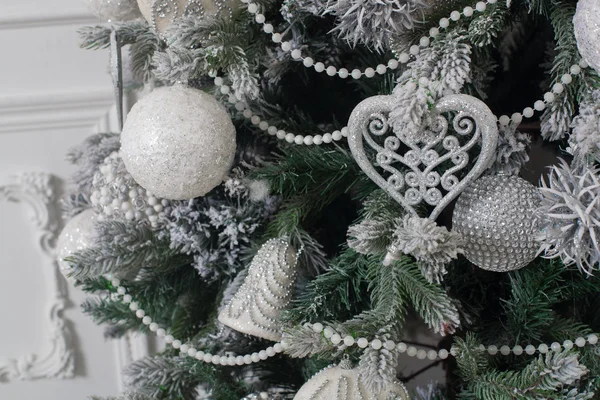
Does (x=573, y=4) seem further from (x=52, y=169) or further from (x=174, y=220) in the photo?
(x=52, y=169)

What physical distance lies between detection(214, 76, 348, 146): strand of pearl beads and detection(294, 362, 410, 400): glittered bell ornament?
21cm

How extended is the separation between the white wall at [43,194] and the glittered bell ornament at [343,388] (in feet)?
2.38

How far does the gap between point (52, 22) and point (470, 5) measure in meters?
0.78

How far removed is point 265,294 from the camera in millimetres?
558

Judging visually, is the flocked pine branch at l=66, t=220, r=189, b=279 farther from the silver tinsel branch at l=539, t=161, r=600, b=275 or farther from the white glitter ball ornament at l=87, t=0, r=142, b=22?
the silver tinsel branch at l=539, t=161, r=600, b=275

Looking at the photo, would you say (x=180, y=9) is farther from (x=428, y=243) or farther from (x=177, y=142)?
(x=428, y=243)

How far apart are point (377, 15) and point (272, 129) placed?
0.18 meters

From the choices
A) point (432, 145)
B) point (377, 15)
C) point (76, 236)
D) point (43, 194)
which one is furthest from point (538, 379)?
point (43, 194)

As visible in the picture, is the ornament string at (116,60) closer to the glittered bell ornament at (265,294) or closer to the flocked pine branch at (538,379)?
the glittered bell ornament at (265,294)

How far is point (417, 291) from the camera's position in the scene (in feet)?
1.54

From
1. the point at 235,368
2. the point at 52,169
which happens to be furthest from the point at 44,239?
the point at 235,368

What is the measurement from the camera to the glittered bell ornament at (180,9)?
521mm

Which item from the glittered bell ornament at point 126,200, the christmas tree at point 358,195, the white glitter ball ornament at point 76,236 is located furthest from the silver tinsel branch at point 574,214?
the white glitter ball ornament at point 76,236

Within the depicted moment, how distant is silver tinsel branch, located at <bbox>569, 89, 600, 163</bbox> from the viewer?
1.41 feet
